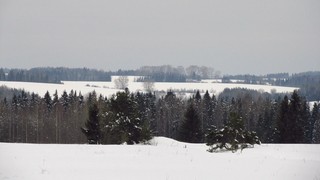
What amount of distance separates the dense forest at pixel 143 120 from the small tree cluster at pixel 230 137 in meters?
9.93

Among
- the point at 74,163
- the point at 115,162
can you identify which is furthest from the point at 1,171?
the point at 115,162

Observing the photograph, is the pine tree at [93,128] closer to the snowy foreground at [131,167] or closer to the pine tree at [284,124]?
the snowy foreground at [131,167]

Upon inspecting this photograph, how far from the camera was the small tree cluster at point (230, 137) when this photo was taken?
33353 mm

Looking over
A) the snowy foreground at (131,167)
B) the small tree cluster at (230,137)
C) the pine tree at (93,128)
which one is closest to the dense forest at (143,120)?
the pine tree at (93,128)

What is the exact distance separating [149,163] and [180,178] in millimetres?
3627

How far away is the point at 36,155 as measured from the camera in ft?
62.2

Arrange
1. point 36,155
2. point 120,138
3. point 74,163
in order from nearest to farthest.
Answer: point 74,163 → point 36,155 → point 120,138

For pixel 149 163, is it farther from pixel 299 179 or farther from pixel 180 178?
pixel 299 179

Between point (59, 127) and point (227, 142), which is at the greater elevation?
point (227, 142)

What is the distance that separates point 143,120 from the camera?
55.5 m

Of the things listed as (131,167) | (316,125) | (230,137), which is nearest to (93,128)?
(230,137)

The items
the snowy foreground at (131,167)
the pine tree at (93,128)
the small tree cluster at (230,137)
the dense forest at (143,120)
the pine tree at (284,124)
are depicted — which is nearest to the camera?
the snowy foreground at (131,167)

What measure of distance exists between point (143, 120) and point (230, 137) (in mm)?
23416

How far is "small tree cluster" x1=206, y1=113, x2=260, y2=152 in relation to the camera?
33.4 m
